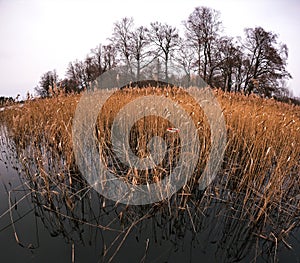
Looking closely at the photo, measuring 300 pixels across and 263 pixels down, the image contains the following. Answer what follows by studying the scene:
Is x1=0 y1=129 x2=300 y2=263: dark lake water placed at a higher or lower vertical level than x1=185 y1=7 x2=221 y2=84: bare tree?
lower

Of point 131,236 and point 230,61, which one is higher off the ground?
point 230,61

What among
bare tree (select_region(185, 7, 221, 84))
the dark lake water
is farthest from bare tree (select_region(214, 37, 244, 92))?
the dark lake water

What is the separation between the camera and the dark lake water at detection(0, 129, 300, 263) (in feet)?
4.76

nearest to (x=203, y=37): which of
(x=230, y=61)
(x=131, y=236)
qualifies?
(x=230, y=61)

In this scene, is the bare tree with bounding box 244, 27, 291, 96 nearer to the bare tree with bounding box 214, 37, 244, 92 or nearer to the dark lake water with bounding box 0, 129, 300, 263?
the bare tree with bounding box 214, 37, 244, 92

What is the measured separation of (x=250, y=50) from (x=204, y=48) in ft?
12.9

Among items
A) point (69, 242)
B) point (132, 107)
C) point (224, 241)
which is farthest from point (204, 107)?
point (69, 242)

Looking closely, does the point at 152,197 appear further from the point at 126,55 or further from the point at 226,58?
the point at 126,55

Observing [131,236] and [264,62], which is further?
[264,62]

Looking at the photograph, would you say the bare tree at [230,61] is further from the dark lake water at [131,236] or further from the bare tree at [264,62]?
the dark lake water at [131,236]

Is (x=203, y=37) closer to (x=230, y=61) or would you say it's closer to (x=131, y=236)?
(x=230, y=61)

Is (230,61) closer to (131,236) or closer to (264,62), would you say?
(264,62)

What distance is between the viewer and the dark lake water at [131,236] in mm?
1451

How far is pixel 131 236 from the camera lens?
161 centimetres
